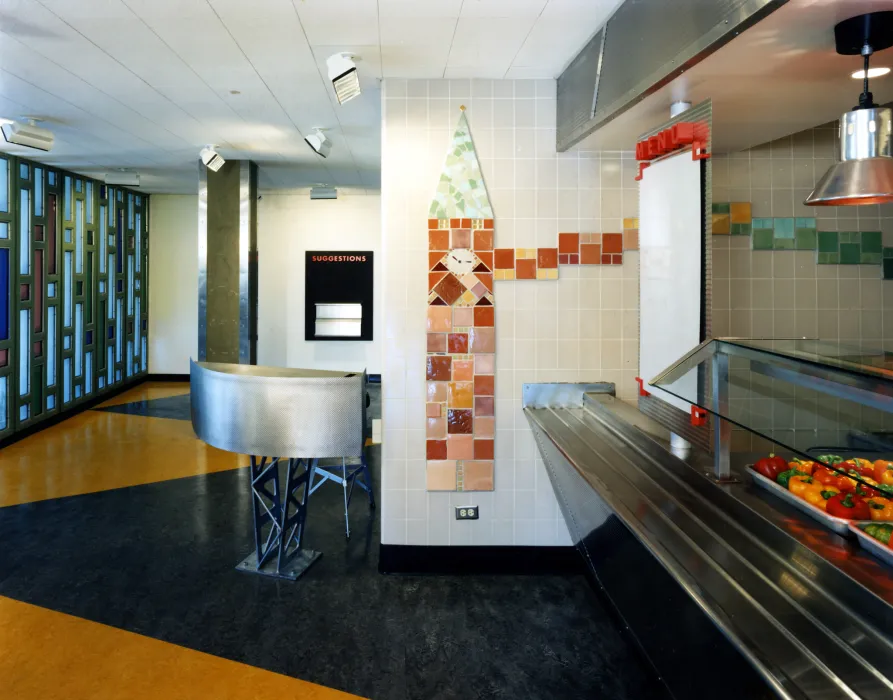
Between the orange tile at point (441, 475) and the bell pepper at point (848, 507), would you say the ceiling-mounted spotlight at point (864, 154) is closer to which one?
the bell pepper at point (848, 507)

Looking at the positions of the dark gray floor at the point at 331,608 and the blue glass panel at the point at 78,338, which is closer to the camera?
the dark gray floor at the point at 331,608

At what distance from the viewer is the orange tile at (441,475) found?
12.0 feet

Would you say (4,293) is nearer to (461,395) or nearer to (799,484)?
(461,395)

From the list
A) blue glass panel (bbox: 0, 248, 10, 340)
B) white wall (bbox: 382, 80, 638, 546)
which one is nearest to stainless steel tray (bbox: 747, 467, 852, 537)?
white wall (bbox: 382, 80, 638, 546)

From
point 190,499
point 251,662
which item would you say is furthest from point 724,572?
point 190,499

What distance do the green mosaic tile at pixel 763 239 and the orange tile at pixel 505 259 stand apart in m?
1.48

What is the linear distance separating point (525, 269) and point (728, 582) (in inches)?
97.0

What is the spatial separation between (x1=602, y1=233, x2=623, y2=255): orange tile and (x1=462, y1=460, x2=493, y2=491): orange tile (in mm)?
1445

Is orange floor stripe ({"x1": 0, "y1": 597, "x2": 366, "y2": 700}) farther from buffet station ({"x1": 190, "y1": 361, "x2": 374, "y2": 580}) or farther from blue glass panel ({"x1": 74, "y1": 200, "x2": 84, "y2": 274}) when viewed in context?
blue glass panel ({"x1": 74, "y1": 200, "x2": 84, "y2": 274})

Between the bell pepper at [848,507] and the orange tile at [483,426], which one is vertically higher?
the bell pepper at [848,507]

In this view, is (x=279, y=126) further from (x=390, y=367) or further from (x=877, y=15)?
(x=877, y=15)

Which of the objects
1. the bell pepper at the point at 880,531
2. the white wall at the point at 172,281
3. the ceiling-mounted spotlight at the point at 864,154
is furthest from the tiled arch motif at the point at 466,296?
the white wall at the point at 172,281

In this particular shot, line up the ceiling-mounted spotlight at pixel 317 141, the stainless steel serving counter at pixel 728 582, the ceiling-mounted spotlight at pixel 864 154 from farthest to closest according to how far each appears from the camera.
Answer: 1. the ceiling-mounted spotlight at pixel 317 141
2. the ceiling-mounted spotlight at pixel 864 154
3. the stainless steel serving counter at pixel 728 582

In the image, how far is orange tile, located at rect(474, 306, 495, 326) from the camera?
3.63 m
